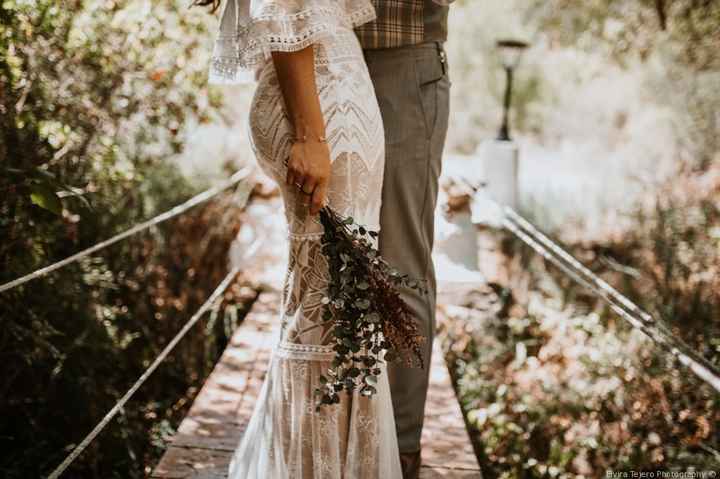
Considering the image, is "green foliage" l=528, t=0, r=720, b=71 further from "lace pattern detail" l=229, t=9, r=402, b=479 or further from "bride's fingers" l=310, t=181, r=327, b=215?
"bride's fingers" l=310, t=181, r=327, b=215

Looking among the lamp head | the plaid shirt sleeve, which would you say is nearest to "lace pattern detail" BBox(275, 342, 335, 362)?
the plaid shirt sleeve

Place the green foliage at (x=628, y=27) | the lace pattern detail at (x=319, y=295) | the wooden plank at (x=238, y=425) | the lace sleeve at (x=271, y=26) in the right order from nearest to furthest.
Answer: the lace sleeve at (x=271, y=26)
the lace pattern detail at (x=319, y=295)
the wooden plank at (x=238, y=425)
the green foliage at (x=628, y=27)

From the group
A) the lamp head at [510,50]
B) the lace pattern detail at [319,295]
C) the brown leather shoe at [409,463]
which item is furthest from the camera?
the lamp head at [510,50]

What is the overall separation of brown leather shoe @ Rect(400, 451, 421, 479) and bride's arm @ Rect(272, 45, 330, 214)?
0.81 m

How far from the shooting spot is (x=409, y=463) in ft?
6.42

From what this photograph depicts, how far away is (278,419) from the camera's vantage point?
1.70m

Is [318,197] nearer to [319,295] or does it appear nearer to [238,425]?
[319,295]

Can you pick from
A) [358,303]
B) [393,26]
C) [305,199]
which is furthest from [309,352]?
[393,26]

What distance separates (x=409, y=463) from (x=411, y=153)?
82cm

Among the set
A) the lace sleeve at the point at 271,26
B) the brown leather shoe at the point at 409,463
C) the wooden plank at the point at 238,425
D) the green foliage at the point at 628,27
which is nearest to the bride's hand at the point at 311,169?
the lace sleeve at the point at 271,26

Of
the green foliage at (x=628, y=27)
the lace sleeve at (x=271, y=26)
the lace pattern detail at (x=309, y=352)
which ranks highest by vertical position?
the green foliage at (x=628, y=27)

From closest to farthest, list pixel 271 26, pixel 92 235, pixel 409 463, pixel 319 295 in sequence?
pixel 271 26, pixel 319 295, pixel 409 463, pixel 92 235

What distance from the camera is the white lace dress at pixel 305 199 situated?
1519 millimetres

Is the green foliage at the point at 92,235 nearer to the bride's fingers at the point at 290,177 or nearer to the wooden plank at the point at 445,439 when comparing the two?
the bride's fingers at the point at 290,177
